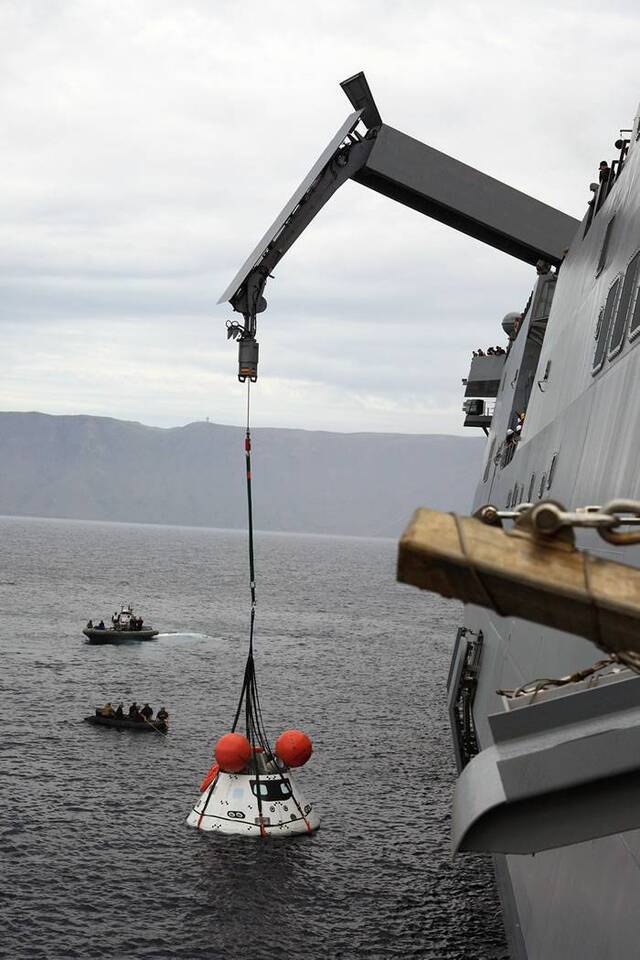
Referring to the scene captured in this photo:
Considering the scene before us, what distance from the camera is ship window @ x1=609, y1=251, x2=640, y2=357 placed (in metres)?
12.7

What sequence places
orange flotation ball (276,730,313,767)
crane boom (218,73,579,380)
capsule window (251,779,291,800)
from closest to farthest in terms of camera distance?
orange flotation ball (276,730,313,767)
capsule window (251,779,291,800)
crane boom (218,73,579,380)

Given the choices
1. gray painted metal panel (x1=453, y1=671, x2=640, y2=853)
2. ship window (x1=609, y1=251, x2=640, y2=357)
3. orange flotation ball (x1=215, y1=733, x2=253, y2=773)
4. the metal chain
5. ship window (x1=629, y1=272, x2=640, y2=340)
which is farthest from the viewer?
orange flotation ball (x1=215, y1=733, x2=253, y2=773)

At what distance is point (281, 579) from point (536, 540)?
166 meters

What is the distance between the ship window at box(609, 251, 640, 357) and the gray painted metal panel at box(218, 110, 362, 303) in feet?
64.3

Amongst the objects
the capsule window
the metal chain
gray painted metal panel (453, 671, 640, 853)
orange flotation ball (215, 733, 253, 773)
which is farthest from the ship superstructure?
the capsule window

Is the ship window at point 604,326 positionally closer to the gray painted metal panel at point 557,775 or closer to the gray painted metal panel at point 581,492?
the gray painted metal panel at point 581,492

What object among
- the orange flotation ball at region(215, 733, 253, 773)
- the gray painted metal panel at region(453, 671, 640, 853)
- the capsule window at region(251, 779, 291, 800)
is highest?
the gray painted metal panel at region(453, 671, 640, 853)

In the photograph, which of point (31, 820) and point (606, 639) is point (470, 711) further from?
point (606, 639)

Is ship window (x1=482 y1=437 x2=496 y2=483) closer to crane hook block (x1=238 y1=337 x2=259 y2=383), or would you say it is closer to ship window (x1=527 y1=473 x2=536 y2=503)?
crane hook block (x1=238 y1=337 x2=259 y2=383)

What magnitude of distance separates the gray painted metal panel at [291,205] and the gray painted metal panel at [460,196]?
1214 millimetres

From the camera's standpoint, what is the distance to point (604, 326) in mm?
14266

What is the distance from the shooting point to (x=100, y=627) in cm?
8331

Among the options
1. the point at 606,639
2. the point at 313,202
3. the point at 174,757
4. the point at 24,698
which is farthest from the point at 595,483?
the point at 24,698

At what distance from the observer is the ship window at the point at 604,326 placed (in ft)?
45.7
